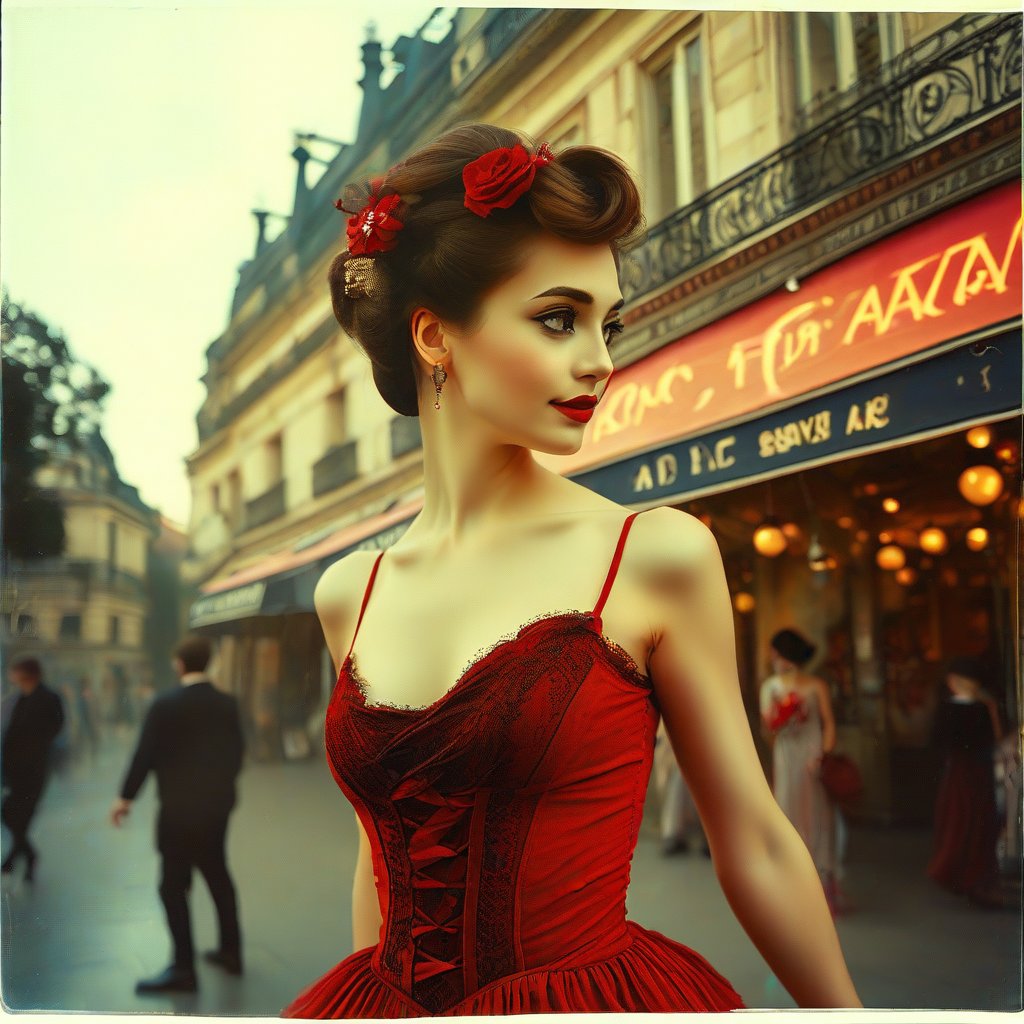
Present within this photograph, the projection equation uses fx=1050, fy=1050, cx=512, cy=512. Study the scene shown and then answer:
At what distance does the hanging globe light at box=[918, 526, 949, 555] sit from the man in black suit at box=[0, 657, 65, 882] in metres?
2.31

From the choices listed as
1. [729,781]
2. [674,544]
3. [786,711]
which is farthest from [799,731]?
[674,544]

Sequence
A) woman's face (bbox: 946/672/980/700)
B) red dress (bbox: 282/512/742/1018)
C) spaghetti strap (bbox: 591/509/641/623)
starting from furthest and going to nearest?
1. woman's face (bbox: 946/672/980/700)
2. spaghetti strap (bbox: 591/509/641/623)
3. red dress (bbox: 282/512/742/1018)

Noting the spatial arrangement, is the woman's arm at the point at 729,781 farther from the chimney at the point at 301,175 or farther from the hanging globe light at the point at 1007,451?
the chimney at the point at 301,175

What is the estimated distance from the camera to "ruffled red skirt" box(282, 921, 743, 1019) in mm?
1655

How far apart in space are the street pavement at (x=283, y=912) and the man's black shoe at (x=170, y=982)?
0.07 feet

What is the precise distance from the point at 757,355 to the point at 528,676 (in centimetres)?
149

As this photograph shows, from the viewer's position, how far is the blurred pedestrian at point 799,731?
2.74 meters

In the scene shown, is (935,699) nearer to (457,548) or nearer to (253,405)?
(457,548)

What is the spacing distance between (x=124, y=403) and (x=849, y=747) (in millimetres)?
2137

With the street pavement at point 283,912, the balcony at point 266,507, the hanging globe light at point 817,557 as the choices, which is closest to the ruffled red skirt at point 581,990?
the street pavement at point 283,912

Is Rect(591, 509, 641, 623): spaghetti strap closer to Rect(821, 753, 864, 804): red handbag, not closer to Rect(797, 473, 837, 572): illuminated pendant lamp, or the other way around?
Rect(797, 473, 837, 572): illuminated pendant lamp

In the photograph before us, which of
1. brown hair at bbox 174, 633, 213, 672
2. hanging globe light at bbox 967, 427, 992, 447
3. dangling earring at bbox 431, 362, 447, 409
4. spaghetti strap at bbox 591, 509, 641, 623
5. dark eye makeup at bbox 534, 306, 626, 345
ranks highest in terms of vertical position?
dark eye makeup at bbox 534, 306, 626, 345

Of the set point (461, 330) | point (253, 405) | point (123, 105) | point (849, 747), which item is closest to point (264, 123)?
point (123, 105)

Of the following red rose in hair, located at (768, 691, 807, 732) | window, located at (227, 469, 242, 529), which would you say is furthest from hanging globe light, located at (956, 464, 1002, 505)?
window, located at (227, 469, 242, 529)
